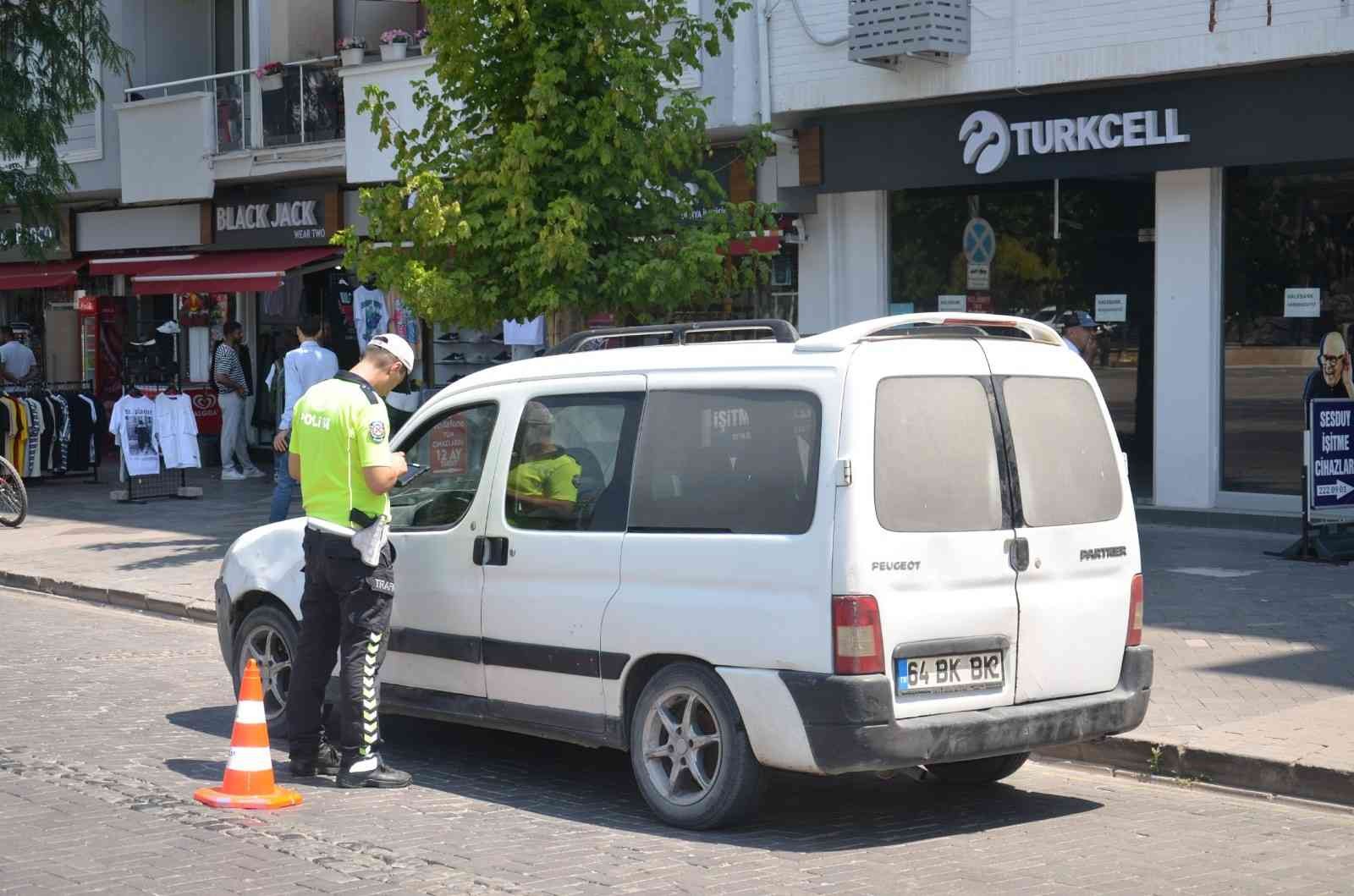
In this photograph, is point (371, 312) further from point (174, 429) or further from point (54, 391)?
point (54, 391)

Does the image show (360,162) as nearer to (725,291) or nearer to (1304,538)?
(725,291)

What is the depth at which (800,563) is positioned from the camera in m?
6.20

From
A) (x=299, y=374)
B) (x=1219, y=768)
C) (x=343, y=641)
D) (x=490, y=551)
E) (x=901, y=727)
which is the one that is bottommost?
(x=1219, y=768)

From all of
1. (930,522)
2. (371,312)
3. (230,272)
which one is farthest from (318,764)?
(230,272)

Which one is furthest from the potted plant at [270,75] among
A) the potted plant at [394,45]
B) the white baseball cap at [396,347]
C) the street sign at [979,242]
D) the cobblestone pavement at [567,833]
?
the white baseball cap at [396,347]

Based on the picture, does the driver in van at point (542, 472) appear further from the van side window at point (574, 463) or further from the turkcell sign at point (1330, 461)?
the turkcell sign at point (1330, 461)

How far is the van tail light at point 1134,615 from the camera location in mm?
6910

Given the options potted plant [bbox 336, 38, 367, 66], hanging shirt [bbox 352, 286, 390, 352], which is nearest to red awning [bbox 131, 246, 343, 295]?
hanging shirt [bbox 352, 286, 390, 352]

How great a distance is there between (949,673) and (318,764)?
276cm

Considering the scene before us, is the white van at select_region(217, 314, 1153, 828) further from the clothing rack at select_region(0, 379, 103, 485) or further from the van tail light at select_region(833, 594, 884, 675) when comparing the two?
the clothing rack at select_region(0, 379, 103, 485)

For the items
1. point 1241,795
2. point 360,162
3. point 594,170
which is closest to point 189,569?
point 594,170

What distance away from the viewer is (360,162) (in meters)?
21.3

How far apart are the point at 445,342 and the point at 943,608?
51.0ft

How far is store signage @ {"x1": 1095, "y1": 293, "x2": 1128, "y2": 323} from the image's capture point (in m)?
16.6
